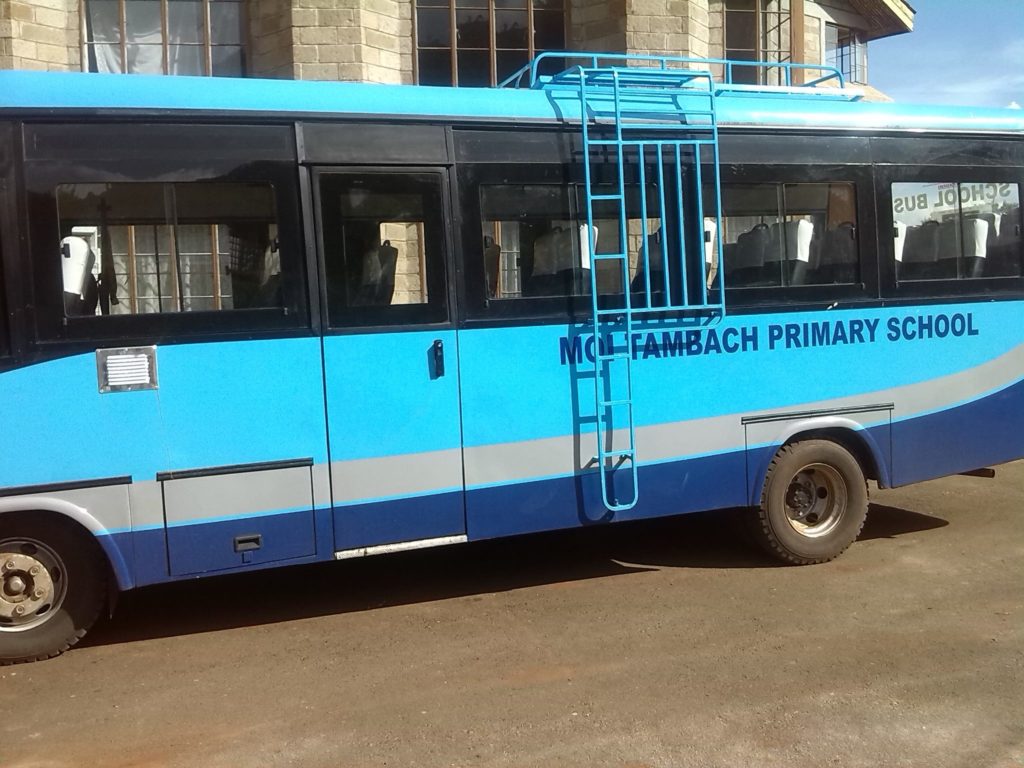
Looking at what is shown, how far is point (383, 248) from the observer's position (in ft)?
18.3

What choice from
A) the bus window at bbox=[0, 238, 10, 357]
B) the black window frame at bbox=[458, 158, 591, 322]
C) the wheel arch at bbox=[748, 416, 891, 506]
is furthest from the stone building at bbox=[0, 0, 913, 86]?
the wheel arch at bbox=[748, 416, 891, 506]

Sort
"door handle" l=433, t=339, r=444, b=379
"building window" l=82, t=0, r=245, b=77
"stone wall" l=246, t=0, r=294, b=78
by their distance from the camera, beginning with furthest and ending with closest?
"building window" l=82, t=0, r=245, b=77 → "stone wall" l=246, t=0, r=294, b=78 → "door handle" l=433, t=339, r=444, b=379

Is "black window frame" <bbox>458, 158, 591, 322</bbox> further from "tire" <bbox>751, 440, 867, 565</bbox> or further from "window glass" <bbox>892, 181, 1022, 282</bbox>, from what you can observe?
"window glass" <bbox>892, 181, 1022, 282</bbox>

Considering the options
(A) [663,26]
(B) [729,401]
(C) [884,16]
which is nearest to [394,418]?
(B) [729,401]

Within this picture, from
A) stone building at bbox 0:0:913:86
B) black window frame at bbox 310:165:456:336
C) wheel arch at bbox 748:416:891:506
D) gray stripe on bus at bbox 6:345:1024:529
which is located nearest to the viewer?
gray stripe on bus at bbox 6:345:1024:529

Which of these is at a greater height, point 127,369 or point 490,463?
point 127,369

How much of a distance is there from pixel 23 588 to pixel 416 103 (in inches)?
138

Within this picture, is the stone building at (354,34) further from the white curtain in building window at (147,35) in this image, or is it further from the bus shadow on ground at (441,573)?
the bus shadow on ground at (441,573)

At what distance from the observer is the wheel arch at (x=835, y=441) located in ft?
21.3

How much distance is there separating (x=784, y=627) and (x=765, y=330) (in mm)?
2016

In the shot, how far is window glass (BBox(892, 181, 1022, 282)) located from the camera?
22.4ft

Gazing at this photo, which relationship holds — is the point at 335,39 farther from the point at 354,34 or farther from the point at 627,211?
the point at 627,211

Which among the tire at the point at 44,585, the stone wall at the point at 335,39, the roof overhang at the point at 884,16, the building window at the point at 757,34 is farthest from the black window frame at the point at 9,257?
the roof overhang at the point at 884,16

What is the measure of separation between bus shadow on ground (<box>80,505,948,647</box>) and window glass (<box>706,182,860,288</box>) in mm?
1877
